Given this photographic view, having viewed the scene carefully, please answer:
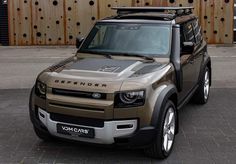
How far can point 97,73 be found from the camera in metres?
4.95

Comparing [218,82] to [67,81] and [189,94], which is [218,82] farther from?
[67,81]

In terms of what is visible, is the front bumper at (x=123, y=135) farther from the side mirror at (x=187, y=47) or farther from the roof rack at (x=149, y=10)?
the roof rack at (x=149, y=10)

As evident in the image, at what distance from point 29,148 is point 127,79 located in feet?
5.48

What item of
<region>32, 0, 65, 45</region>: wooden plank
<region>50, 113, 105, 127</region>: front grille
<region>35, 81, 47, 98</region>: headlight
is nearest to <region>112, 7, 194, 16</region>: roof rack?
<region>35, 81, 47, 98</region>: headlight

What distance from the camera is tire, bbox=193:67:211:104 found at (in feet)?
24.2

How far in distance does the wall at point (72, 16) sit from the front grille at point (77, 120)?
1053 centimetres

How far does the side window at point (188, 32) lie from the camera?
6597mm

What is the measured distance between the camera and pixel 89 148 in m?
5.42

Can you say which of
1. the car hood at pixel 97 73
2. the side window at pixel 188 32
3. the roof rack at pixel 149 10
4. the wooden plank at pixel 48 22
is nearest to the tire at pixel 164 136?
the car hood at pixel 97 73

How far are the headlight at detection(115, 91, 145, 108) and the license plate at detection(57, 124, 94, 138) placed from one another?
42cm

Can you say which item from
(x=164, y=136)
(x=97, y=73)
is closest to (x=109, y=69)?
(x=97, y=73)

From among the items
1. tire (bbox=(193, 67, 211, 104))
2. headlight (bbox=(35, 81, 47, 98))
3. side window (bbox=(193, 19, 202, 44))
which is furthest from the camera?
tire (bbox=(193, 67, 211, 104))

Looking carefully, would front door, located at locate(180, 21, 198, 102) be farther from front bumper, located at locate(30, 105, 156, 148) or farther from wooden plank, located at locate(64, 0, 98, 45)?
wooden plank, located at locate(64, 0, 98, 45)

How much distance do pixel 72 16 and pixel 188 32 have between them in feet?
29.0
